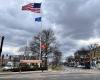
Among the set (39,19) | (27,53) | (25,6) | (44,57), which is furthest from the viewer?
(27,53)

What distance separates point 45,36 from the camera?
4547 inches

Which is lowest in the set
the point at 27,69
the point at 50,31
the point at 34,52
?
the point at 27,69

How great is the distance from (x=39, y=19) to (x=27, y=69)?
612 inches

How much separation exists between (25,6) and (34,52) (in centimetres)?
5902

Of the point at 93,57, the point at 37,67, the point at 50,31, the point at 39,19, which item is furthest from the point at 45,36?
the point at 93,57

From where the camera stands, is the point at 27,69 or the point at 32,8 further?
the point at 27,69

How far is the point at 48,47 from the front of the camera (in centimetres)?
11231

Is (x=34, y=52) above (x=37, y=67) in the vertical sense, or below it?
above

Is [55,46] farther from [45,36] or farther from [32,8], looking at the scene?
[32,8]

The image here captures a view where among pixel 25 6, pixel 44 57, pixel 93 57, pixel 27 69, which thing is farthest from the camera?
pixel 93 57

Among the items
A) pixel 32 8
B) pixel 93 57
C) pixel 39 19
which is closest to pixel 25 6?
pixel 32 8

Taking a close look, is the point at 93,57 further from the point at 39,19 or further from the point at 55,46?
the point at 39,19

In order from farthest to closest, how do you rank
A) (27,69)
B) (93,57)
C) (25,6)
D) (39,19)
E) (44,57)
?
(93,57)
(44,57)
(27,69)
(39,19)
(25,6)

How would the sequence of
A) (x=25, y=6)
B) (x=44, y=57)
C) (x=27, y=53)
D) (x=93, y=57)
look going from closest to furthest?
(x=25, y=6) → (x=44, y=57) → (x=27, y=53) → (x=93, y=57)
